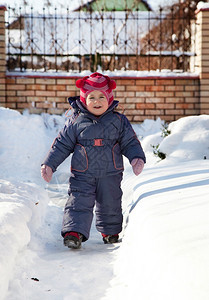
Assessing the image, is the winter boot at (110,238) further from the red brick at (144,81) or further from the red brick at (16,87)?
the red brick at (16,87)

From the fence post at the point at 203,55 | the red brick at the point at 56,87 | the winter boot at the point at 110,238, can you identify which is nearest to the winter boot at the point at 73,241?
the winter boot at the point at 110,238

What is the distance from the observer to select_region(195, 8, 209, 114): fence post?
7.70 metres

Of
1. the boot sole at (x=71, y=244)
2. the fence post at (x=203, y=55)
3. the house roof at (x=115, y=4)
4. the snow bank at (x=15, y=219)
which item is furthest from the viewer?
the house roof at (x=115, y=4)

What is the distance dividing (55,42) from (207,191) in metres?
6.24

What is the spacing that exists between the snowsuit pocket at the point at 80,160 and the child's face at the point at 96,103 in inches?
10.8

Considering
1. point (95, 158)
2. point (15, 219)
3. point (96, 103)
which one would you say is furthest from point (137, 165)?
point (15, 219)

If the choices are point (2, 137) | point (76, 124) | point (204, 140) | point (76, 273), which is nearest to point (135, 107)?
point (2, 137)

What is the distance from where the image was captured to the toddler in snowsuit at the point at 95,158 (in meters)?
2.86

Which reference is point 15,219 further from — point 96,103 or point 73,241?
point 96,103

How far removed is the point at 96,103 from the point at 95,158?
0.40 meters

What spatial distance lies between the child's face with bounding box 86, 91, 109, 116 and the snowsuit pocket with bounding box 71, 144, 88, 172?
0.28 m

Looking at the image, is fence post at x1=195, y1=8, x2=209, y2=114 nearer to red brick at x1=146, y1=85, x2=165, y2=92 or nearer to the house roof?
red brick at x1=146, y1=85, x2=165, y2=92

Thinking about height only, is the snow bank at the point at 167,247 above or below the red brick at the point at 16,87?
below

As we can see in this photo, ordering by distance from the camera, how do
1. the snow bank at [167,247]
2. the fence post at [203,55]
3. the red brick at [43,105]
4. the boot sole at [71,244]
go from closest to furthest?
1. the snow bank at [167,247]
2. the boot sole at [71,244]
3. the fence post at [203,55]
4. the red brick at [43,105]
